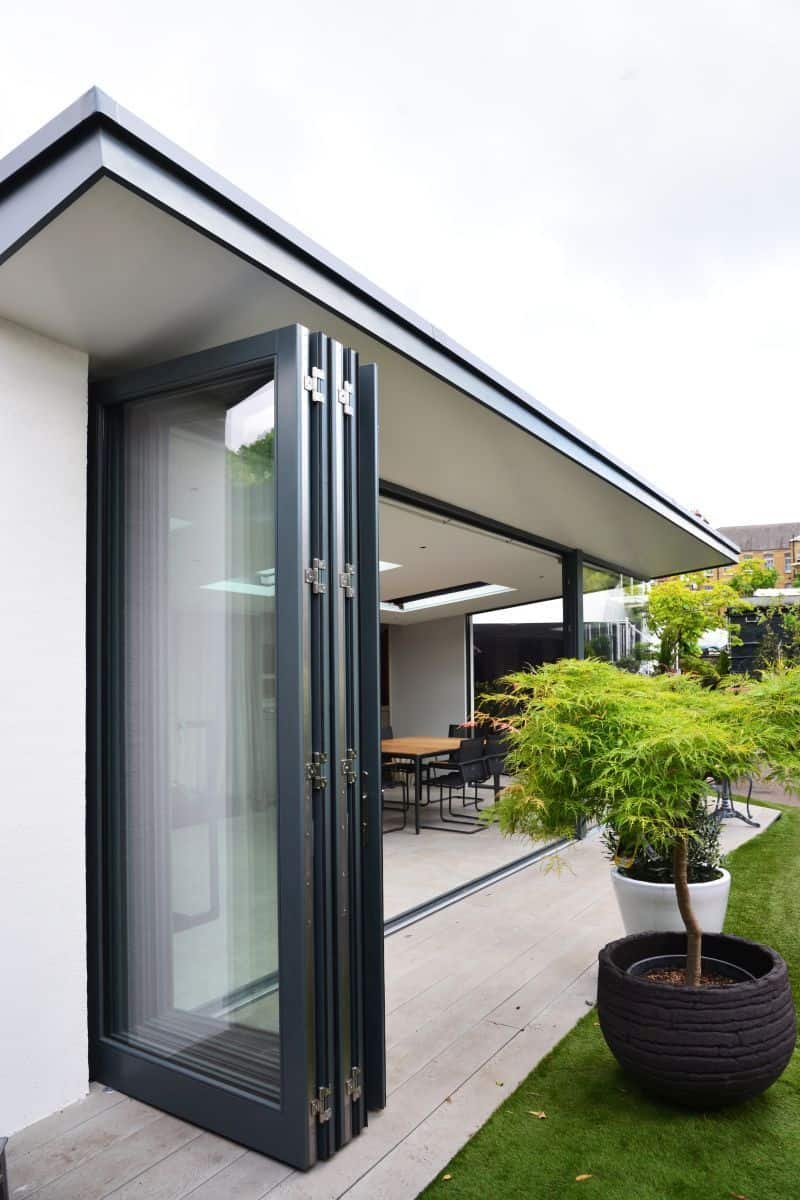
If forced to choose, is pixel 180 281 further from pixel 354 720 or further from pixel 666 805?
pixel 666 805

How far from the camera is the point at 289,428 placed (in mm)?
2701

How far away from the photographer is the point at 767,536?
83375mm

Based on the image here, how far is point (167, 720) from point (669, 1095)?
2.09 meters

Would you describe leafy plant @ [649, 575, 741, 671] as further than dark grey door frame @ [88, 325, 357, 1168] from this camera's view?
Yes

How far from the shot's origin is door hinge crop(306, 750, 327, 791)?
2.66m

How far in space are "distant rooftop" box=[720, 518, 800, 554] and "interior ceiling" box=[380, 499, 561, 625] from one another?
74397 millimetres

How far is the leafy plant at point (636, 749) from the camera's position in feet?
9.51

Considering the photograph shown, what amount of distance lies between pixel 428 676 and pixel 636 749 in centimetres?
1165

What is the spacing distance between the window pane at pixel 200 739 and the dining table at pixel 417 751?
4.98 m

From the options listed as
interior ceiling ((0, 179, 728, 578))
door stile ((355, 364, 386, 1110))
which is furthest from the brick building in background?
door stile ((355, 364, 386, 1110))

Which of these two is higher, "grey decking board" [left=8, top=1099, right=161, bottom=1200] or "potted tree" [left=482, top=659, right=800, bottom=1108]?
"potted tree" [left=482, top=659, right=800, bottom=1108]

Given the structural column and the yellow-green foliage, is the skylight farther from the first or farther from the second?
the yellow-green foliage

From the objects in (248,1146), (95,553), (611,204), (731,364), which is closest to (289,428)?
(95,553)

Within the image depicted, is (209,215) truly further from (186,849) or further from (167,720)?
(186,849)
